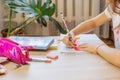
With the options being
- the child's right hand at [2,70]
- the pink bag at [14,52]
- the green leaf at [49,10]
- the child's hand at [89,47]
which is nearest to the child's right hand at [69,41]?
the child's hand at [89,47]

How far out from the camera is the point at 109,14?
1.45 metres

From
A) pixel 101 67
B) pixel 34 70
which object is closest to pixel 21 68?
pixel 34 70

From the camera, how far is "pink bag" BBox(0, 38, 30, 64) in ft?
3.09

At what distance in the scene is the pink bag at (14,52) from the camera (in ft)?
3.09

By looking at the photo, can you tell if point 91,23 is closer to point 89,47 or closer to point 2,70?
point 89,47

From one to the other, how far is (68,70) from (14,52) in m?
0.23

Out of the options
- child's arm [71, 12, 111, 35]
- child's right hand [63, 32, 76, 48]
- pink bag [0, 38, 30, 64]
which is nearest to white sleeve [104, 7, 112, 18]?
child's arm [71, 12, 111, 35]

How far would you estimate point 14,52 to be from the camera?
0.95 m

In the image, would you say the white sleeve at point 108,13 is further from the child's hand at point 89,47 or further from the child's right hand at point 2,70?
the child's right hand at point 2,70

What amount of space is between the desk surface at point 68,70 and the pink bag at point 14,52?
1.0 inches

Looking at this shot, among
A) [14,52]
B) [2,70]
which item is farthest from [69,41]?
[2,70]

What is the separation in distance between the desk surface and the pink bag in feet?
0.08

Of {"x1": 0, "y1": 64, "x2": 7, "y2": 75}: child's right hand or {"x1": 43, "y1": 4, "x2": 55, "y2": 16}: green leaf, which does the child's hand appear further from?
{"x1": 43, "y1": 4, "x2": 55, "y2": 16}: green leaf

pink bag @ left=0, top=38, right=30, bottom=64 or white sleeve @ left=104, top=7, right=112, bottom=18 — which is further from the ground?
white sleeve @ left=104, top=7, right=112, bottom=18
